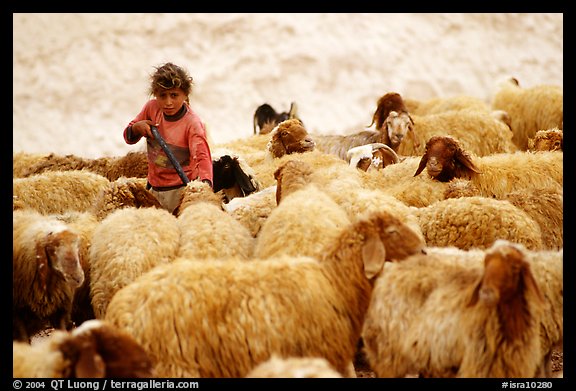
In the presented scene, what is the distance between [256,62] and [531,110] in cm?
1332

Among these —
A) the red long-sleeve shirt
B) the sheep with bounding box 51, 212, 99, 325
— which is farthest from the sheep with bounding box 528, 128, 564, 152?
the sheep with bounding box 51, 212, 99, 325

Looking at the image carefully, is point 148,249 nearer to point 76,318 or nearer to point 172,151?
point 76,318

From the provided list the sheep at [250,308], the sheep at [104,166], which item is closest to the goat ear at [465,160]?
the sheep at [250,308]

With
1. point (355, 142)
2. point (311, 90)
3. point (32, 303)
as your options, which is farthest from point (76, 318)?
point (311, 90)

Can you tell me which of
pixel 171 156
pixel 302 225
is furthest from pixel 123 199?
pixel 302 225

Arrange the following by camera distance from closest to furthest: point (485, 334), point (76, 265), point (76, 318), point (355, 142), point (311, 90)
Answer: point (485, 334)
point (76, 265)
point (76, 318)
point (355, 142)
point (311, 90)

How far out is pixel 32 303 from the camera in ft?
21.7

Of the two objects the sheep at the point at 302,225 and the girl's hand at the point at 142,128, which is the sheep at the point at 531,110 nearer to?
the sheep at the point at 302,225

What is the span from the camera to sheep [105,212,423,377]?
5.45m

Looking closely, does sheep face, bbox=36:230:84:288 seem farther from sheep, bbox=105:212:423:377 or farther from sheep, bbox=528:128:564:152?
sheep, bbox=528:128:564:152

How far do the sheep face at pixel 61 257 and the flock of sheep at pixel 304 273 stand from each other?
0.03ft
